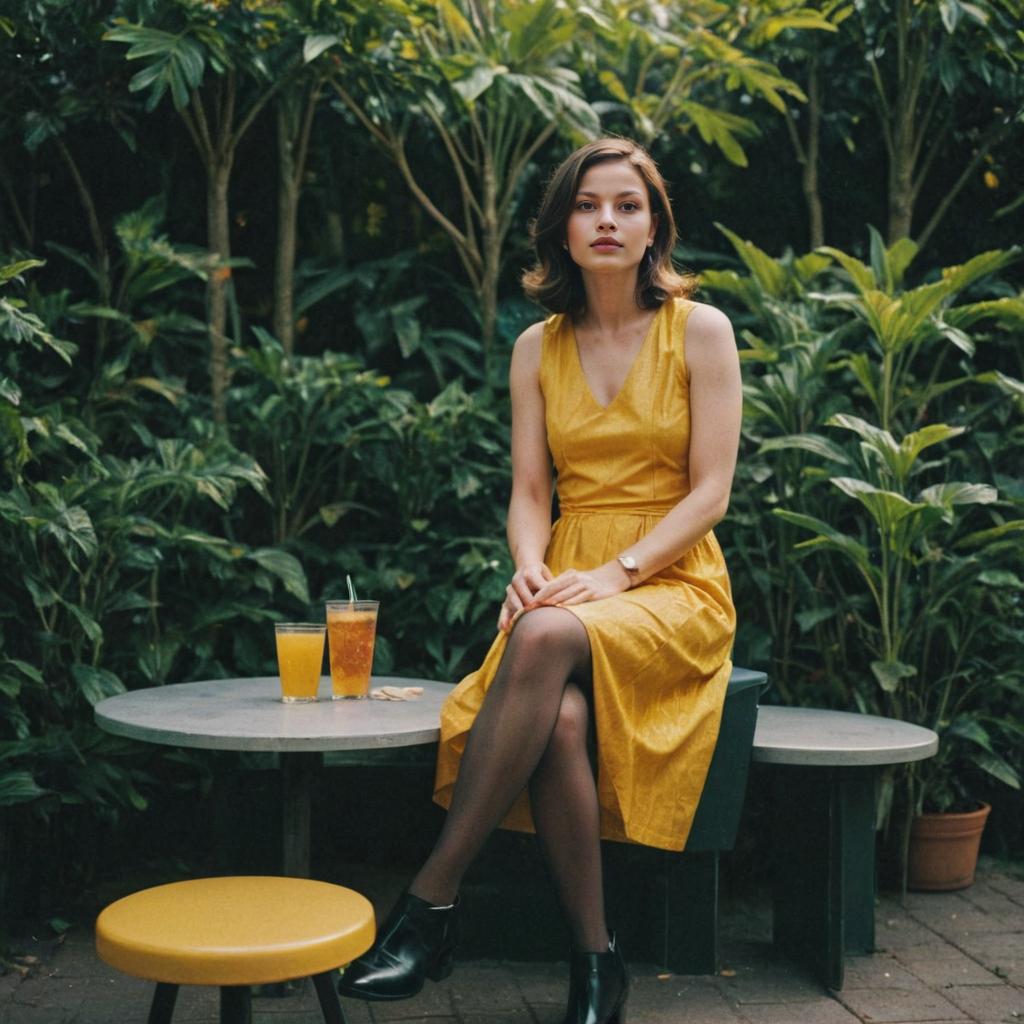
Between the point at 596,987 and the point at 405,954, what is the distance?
0.32 meters

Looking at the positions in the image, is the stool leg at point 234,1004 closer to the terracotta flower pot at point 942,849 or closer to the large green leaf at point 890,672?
the large green leaf at point 890,672

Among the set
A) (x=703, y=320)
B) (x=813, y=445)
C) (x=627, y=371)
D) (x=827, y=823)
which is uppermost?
(x=703, y=320)

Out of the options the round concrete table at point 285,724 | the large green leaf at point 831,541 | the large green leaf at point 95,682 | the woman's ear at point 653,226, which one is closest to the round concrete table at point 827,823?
the large green leaf at point 831,541

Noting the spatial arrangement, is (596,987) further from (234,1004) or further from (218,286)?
(218,286)

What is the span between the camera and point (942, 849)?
3137 millimetres

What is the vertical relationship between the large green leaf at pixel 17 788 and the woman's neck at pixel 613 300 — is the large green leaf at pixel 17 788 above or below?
below

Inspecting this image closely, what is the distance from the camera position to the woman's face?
→ 8.25ft

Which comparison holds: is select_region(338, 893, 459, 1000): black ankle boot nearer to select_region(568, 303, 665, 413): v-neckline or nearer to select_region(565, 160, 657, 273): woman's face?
select_region(568, 303, 665, 413): v-neckline

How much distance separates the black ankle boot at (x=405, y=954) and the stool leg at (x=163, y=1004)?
30cm

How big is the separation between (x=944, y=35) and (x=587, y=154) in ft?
5.42

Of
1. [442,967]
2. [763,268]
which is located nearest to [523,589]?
[442,967]

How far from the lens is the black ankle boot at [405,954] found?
199 centimetres

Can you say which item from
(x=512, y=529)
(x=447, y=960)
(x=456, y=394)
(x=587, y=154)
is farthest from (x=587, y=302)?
(x=447, y=960)

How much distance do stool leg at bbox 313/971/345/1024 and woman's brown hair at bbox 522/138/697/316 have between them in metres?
1.48
